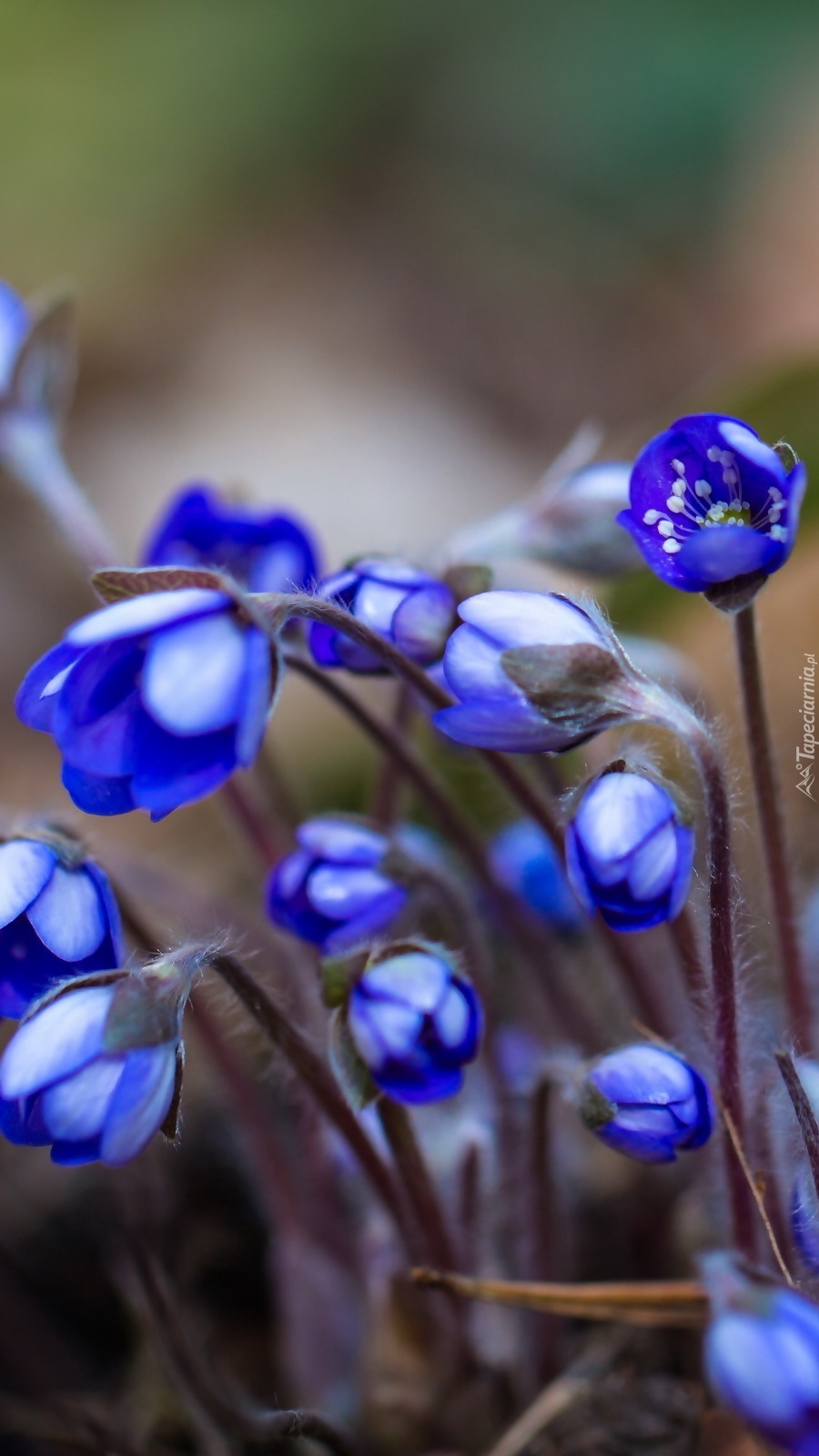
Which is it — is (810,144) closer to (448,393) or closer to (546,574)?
(448,393)

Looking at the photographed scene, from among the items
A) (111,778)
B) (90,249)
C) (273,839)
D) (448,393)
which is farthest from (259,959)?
(90,249)

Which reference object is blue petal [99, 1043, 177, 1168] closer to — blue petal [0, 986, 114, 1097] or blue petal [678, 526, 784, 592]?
blue petal [0, 986, 114, 1097]

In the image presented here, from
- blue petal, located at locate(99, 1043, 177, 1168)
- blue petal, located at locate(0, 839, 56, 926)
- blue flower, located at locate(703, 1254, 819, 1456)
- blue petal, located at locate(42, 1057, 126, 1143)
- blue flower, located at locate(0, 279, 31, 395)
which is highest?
blue flower, located at locate(0, 279, 31, 395)

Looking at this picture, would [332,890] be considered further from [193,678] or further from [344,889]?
[193,678]

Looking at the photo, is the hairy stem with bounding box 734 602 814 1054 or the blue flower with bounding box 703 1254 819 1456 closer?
the blue flower with bounding box 703 1254 819 1456

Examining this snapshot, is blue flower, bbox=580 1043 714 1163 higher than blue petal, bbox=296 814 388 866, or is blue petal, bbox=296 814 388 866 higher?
blue petal, bbox=296 814 388 866

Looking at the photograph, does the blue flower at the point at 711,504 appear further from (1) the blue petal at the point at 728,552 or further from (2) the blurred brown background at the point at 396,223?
(2) the blurred brown background at the point at 396,223

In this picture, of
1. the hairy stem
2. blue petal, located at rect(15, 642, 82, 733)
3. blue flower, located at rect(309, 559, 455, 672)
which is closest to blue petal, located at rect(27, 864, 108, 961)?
blue petal, located at rect(15, 642, 82, 733)
